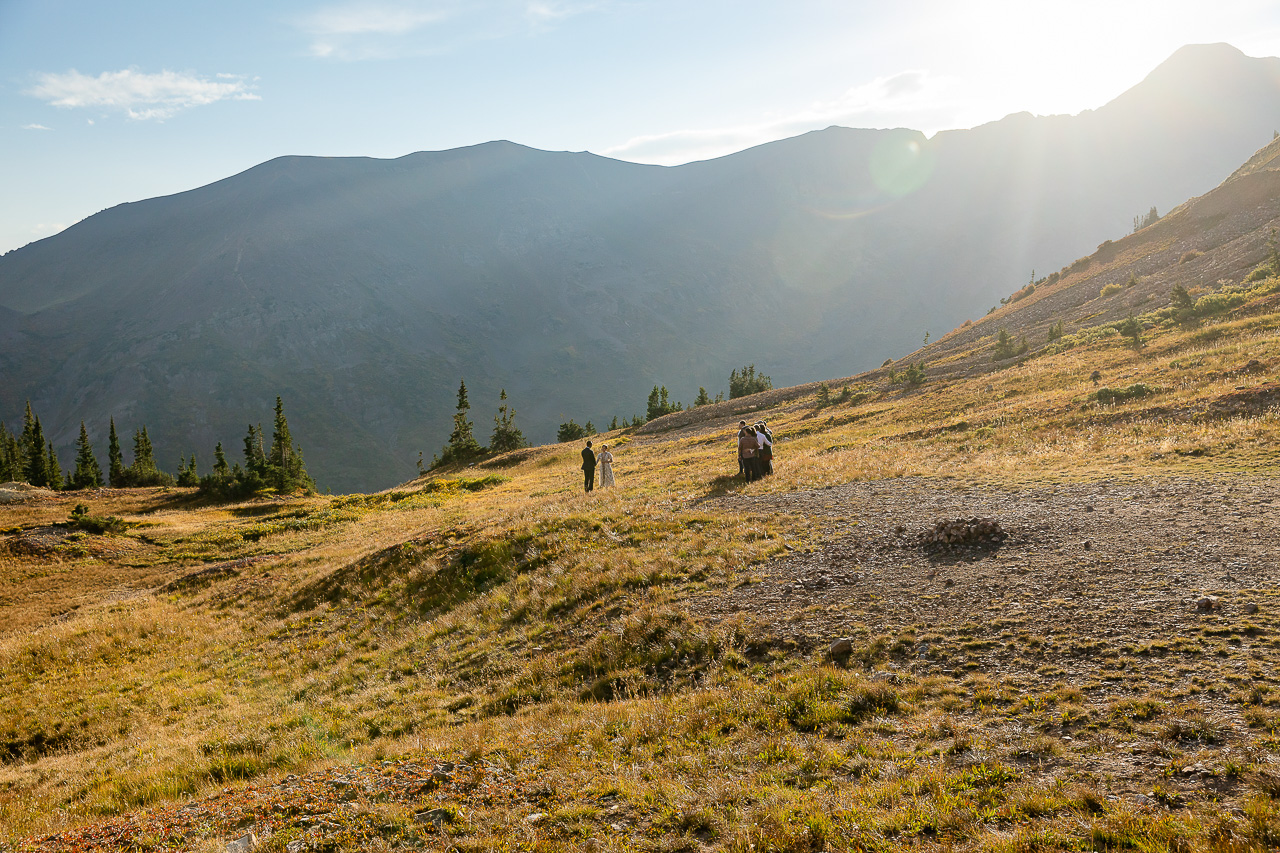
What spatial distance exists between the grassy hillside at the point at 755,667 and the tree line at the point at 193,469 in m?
35.7

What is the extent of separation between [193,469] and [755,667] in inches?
3957

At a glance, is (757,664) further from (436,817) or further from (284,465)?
(284,465)

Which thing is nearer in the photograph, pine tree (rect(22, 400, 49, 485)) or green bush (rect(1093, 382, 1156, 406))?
green bush (rect(1093, 382, 1156, 406))

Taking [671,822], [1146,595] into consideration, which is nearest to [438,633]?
[671,822]

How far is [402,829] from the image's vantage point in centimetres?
733

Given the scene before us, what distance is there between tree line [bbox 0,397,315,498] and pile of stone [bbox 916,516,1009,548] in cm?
6830

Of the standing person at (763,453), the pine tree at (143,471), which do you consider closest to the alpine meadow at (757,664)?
the standing person at (763,453)

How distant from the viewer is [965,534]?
14250mm

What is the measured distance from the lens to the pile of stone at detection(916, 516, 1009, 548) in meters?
14.1

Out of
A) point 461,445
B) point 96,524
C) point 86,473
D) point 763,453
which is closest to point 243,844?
point 763,453

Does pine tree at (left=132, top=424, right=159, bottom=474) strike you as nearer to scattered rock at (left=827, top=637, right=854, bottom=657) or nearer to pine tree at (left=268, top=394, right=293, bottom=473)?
pine tree at (left=268, top=394, right=293, bottom=473)

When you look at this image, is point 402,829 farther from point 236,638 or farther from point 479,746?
point 236,638

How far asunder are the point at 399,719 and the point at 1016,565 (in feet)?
41.9

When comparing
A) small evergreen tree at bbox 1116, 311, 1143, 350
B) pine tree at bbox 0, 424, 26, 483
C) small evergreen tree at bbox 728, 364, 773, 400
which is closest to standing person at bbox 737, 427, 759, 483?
small evergreen tree at bbox 1116, 311, 1143, 350
